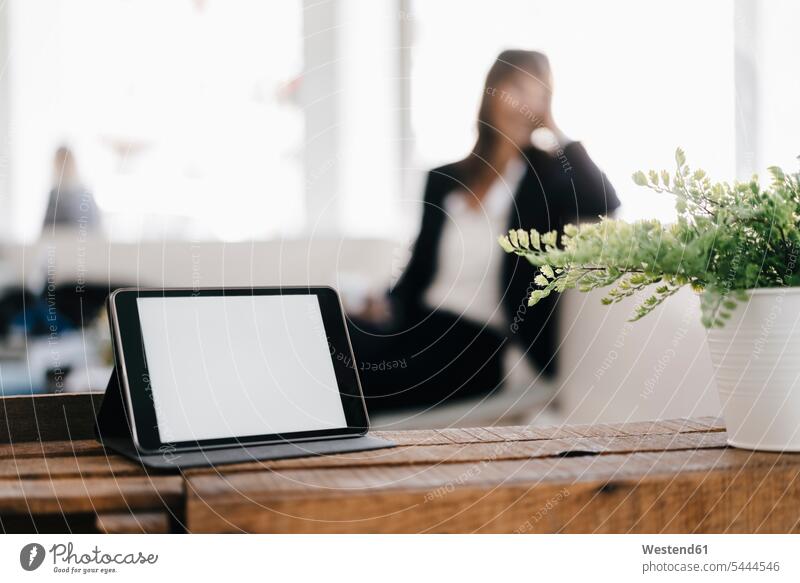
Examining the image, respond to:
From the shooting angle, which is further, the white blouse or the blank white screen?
the white blouse

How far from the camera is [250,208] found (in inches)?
54.7

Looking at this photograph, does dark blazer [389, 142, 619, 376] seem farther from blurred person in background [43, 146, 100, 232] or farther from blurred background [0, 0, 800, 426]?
blurred person in background [43, 146, 100, 232]

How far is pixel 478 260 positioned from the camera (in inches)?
55.5

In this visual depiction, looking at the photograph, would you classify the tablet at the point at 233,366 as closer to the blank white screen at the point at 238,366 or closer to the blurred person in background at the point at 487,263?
the blank white screen at the point at 238,366

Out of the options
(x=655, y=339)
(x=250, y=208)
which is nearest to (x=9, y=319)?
(x=250, y=208)

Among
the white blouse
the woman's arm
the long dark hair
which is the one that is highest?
the long dark hair

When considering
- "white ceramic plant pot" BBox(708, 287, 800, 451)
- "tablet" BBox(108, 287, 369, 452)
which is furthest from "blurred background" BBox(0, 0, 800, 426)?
"tablet" BBox(108, 287, 369, 452)

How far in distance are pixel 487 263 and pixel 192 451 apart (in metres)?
1.03

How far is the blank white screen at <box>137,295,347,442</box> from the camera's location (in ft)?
1.43

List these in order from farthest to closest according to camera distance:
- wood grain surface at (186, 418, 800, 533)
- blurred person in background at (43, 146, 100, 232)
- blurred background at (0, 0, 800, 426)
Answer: blurred person in background at (43, 146, 100, 232)
blurred background at (0, 0, 800, 426)
wood grain surface at (186, 418, 800, 533)

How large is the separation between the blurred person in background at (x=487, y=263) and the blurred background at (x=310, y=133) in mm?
42

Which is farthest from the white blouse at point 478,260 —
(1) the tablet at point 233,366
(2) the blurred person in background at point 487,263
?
(1) the tablet at point 233,366

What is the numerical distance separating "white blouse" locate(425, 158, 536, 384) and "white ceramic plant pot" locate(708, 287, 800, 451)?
84cm

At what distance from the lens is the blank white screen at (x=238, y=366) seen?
0.44 metres
